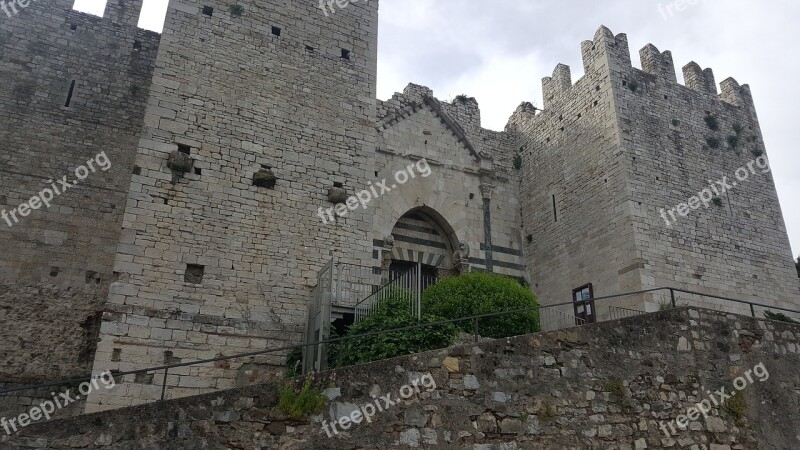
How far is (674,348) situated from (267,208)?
726 cm

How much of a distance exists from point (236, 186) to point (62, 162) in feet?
14.7

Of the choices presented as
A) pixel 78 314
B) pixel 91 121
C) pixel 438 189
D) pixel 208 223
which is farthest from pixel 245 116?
pixel 438 189

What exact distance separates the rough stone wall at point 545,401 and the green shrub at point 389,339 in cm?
145

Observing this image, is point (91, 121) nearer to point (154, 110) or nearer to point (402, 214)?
point (154, 110)

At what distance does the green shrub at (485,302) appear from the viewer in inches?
408

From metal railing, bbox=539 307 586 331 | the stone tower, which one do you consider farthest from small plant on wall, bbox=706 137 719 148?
metal railing, bbox=539 307 586 331

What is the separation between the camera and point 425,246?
50.4ft

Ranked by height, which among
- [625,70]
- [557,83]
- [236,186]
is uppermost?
[557,83]

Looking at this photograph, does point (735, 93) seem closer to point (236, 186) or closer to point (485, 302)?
point (485, 302)

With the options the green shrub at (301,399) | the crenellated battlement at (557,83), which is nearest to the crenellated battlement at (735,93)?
the crenellated battlement at (557,83)

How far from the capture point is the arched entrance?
14944 mm

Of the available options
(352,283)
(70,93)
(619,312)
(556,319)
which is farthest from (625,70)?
(70,93)

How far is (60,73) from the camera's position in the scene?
1327 cm

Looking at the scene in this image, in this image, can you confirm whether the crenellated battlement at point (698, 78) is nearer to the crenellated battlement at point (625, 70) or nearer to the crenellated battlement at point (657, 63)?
the crenellated battlement at point (625, 70)
